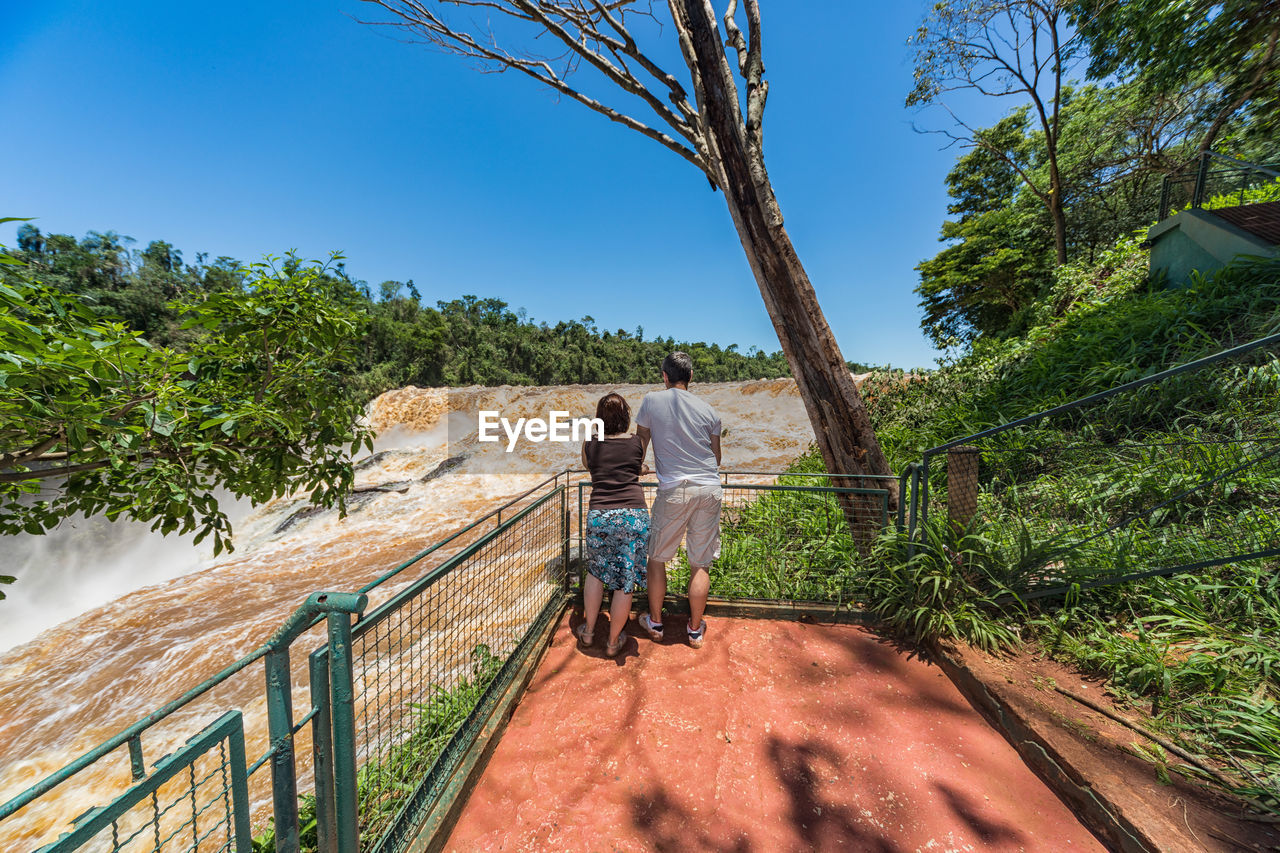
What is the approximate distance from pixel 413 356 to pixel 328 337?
3451 cm

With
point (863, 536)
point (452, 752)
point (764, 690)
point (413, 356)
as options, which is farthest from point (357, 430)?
point (413, 356)

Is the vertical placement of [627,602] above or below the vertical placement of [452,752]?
above

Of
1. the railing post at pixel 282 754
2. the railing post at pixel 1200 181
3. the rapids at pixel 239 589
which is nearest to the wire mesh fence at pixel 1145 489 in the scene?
the railing post at pixel 282 754

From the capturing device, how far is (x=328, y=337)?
2.52 m

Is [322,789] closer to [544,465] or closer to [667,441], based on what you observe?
[667,441]

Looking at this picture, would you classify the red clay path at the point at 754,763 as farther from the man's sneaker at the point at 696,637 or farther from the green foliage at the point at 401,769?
the green foliage at the point at 401,769

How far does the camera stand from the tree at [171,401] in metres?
1.66

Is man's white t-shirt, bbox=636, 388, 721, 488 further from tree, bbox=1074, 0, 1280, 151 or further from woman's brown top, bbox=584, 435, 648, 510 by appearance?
tree, bbox=1074, 0, 1280, 151

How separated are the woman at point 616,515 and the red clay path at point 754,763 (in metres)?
0.48

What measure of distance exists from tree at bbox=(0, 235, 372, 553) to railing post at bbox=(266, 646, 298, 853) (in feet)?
3.07

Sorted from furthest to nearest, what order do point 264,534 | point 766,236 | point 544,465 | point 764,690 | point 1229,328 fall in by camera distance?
point 544,465
point 264,534
point 1229,328
point 766,236
point 764,690

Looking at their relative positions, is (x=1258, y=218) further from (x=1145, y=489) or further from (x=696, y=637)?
(x=696, y=637)

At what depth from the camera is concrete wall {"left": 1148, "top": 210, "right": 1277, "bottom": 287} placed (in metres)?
5.55

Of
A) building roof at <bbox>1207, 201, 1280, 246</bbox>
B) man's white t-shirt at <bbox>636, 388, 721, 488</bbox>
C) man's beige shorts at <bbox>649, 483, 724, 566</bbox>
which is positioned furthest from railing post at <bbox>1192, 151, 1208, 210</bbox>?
man's beige shorts at <bbox>649, 483, 724, 566</bbox>
